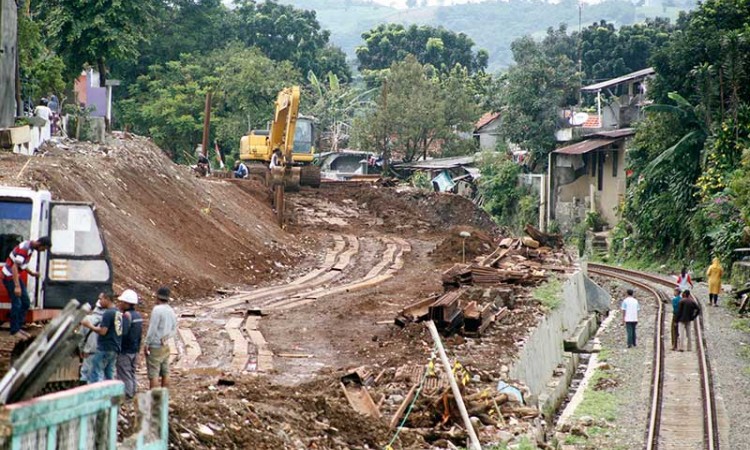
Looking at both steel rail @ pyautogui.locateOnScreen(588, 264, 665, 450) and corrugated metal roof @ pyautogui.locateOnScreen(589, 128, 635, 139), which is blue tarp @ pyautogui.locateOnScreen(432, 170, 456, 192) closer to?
corrugated metal roof @ pyautogui.locateOnScreen(589, 128, 635, 139)

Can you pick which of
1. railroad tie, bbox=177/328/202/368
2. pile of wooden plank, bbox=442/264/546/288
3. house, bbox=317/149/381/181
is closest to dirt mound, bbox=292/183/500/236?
pile of wooden plank, bbox=442/264/546/288

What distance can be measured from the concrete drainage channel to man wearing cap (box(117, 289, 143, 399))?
681cm

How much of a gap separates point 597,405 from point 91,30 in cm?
2713

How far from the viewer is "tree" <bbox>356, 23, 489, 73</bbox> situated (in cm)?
9075

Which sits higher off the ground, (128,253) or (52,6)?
(52,6)

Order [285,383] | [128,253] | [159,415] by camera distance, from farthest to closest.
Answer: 1. [128,253]
2. [285,383]
3. [159,415]

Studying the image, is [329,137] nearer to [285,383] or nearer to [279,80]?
[279,80]

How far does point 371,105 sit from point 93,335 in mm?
55475

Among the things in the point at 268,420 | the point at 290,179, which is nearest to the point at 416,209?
the point at 290,179

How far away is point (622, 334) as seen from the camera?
29.2m

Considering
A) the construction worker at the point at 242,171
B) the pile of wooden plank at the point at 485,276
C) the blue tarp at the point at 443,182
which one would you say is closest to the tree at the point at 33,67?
the construction worker at the point at 242,171

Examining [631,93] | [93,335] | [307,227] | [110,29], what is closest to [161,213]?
[307,227]

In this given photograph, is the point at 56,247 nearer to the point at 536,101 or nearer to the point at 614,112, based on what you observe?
the point at 536,101

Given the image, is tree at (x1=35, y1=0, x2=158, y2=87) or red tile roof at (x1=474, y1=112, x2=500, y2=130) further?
red tile roof at (x1=474, y1=112, x2=500, y2=130)
